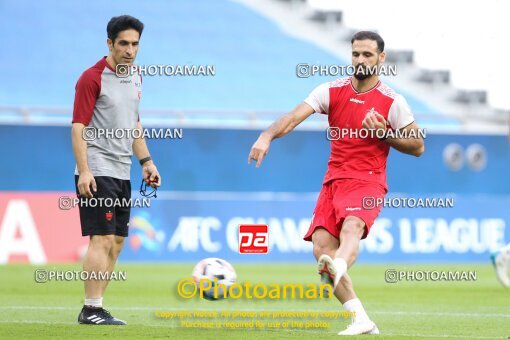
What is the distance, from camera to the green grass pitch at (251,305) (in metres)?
7.91

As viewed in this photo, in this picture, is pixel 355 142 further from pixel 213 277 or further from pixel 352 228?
pixel 213 277

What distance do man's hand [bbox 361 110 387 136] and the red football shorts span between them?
48 cm

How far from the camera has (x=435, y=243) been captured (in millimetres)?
20078

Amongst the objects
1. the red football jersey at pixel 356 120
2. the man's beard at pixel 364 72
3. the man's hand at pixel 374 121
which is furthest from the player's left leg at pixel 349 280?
the man's beard at pixel 364 72

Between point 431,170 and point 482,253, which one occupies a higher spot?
point 431,170

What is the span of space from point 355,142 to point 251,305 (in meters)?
3.66

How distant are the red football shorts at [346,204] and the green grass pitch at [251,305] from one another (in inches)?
30.4

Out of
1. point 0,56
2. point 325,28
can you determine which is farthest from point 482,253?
point 0,56

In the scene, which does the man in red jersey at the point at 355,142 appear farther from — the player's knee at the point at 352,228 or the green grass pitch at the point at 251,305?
the green grass pitch at the point at 251,305

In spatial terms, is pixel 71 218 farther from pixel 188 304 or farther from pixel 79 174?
pixel 79 174

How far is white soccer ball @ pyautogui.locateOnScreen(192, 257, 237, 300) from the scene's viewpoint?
8.57 metres

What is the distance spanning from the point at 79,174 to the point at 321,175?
15.4 m

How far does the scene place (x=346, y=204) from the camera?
7715mm

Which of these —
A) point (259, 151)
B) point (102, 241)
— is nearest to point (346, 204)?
point (259, 151)
